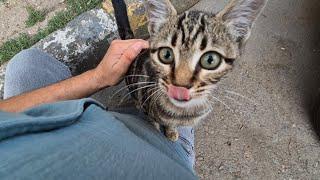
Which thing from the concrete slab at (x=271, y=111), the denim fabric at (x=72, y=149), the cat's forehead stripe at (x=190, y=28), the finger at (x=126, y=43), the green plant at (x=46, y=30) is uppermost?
the denim fabric at (x=72, y=149)

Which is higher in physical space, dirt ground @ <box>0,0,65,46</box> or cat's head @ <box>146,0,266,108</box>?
cat's head @ <box>146,0,266,108</box>

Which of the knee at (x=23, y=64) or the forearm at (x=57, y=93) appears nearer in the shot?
the forearm at (x=57, y=93)

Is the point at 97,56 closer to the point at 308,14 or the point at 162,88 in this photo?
the point at 162,88

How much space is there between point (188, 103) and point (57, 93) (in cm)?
53

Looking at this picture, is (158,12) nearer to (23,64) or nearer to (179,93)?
(179,93)

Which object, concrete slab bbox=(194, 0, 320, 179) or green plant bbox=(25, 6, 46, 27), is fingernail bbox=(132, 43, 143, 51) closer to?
concrete slab bbox=(194, 0, 320, 179)

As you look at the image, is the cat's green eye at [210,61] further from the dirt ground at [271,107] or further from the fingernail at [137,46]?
the dirt ground at [271,107]

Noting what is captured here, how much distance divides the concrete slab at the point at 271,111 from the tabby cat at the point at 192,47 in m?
0.78

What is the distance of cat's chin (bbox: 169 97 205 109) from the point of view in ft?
5.31

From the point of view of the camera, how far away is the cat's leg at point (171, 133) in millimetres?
1857

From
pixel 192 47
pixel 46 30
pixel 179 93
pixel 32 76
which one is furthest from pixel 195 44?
pixel 46 30

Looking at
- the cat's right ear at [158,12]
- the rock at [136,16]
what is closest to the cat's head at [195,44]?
the cat's right ear at [158,12]

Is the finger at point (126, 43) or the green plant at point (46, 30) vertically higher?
the finger at point (126, 43)

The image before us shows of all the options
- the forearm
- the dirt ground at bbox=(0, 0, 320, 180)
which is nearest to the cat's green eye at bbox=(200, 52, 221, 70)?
the forearm
